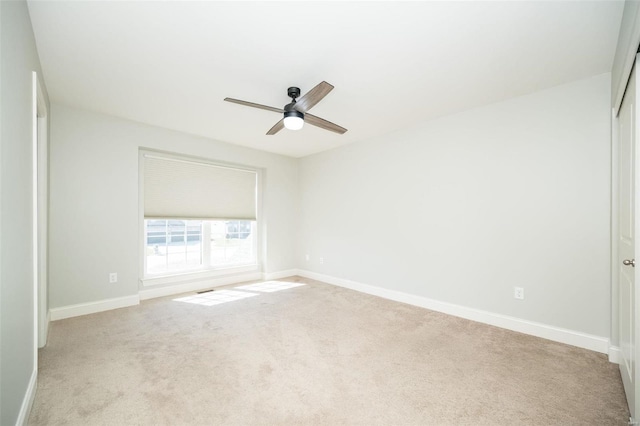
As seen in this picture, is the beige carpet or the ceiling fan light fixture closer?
the beige carpet

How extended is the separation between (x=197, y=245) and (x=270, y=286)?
1.43 metres

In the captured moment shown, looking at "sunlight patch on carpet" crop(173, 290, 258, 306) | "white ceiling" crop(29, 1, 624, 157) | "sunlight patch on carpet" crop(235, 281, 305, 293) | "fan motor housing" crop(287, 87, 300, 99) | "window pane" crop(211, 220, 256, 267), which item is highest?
"white ceiling" crop(29, 1, 624, 157)

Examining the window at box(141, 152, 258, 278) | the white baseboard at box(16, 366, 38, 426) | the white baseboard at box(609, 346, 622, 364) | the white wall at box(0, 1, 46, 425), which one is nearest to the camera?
the white wall at box(0, 1, 46, 425)

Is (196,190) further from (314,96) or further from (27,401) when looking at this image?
(27,401)

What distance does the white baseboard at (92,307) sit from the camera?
320 centimetres

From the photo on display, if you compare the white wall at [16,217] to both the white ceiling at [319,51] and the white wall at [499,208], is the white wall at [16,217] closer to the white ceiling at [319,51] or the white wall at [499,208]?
the white ceiling at [319,51]

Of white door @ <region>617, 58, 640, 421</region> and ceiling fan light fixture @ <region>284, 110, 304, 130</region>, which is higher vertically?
ceiling fan light fixture @ <region>284, 110, 304, 130</region>

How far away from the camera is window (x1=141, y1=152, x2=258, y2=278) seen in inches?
162

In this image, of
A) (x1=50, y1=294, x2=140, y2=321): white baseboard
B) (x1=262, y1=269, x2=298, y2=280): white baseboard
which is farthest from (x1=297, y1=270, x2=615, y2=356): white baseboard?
(x1=50, y1=294, x2=140, y2=321): white baseboard

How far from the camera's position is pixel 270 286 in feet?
15.4

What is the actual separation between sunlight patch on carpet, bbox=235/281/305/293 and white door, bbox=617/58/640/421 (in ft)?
12.6

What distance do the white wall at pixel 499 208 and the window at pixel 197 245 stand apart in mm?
2083

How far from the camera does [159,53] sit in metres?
2.20

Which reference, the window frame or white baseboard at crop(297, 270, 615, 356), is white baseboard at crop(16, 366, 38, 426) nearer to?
the window frame
